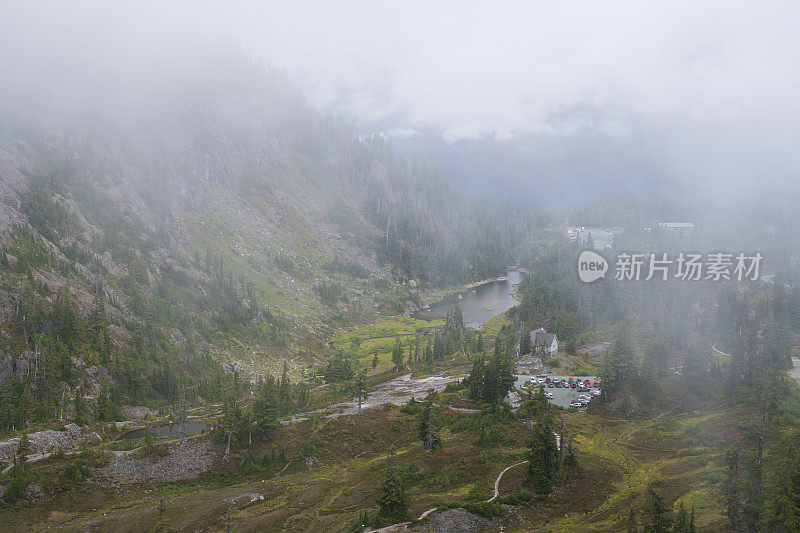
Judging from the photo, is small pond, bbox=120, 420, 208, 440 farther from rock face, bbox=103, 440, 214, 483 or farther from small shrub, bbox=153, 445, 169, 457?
rock face, bbox=103, 440, 214, 483

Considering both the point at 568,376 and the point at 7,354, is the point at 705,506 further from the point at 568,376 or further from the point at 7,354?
the point at 7,354

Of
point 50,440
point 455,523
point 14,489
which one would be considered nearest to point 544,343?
point 455,523

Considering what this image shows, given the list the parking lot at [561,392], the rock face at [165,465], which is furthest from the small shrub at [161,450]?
the parking lot at [561,392]

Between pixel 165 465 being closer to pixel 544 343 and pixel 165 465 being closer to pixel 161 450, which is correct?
pixel 161 450

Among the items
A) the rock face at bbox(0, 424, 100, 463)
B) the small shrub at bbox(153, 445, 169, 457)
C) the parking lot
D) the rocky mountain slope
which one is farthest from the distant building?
the rock face at bbox(0, 424, 100, 463)

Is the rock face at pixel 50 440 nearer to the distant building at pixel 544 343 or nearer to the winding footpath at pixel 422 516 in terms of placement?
the winding footpath at pixel 422 516

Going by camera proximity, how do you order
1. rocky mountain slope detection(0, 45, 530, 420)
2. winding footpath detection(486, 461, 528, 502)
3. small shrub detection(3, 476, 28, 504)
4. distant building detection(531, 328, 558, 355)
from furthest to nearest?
distant building detection(531, 328, 558, 355)
rocky mountain slope detection(0, 45, 530, 420)
winding footpath detection(486, 461, 528, 502)
small shrub detection(3, 476, 28, 504)
